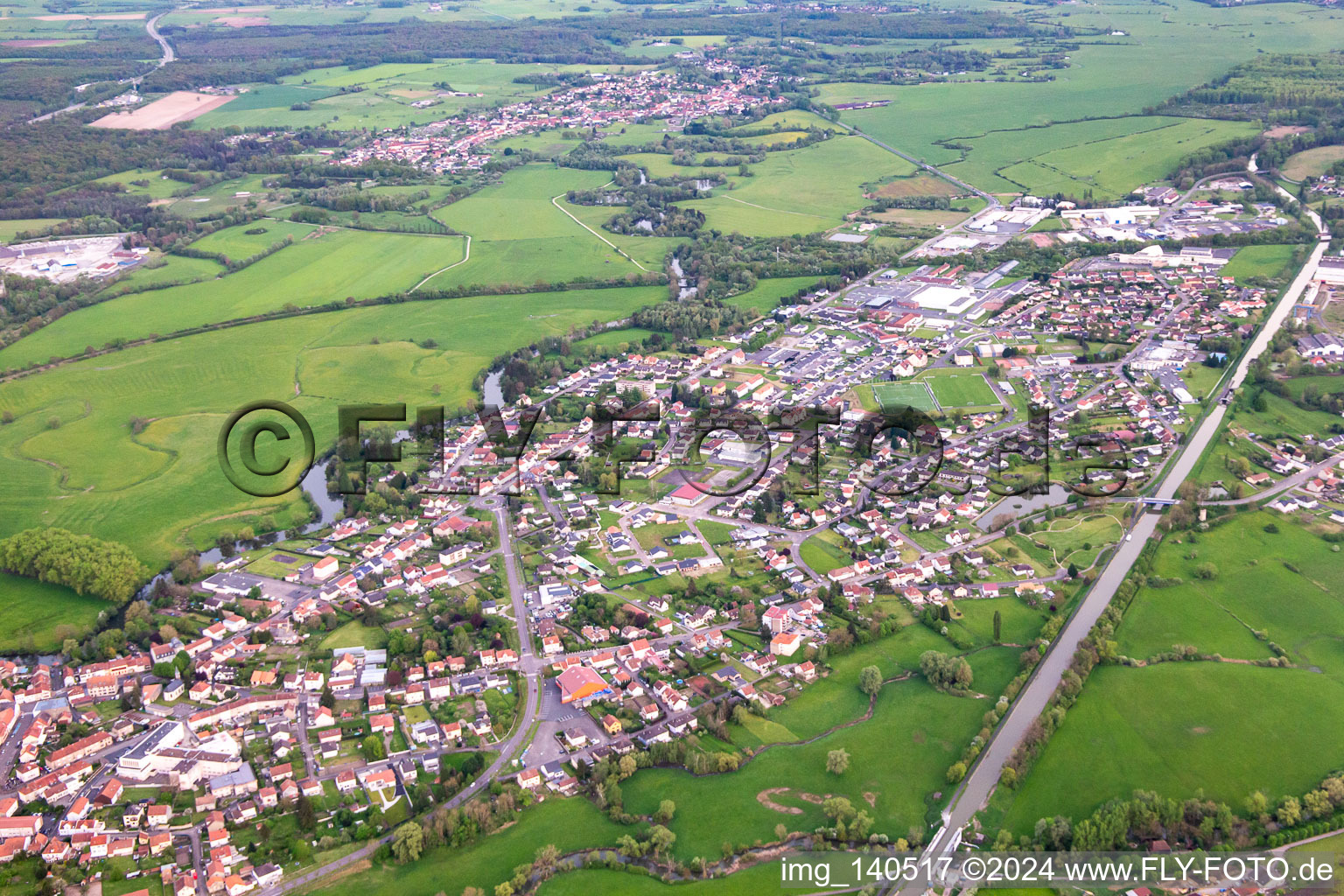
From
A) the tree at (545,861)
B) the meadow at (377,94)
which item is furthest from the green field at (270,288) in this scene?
the tree at (545,861)

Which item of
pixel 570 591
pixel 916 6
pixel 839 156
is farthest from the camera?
pixel 916 6

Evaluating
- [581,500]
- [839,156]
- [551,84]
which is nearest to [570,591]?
[581,500]

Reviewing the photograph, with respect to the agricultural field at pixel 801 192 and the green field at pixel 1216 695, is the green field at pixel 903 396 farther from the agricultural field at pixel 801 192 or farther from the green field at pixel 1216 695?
the agricultural field at pixel 801 192

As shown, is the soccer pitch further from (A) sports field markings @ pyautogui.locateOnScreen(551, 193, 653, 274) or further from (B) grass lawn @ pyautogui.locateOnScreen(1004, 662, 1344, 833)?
(A) sports field markings @ pyautogui.locateOnScreen(551, 193, 653, 274)

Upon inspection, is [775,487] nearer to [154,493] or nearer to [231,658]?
[231,658]

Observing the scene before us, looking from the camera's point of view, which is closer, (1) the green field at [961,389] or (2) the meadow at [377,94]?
(1) the green field at [961,389]

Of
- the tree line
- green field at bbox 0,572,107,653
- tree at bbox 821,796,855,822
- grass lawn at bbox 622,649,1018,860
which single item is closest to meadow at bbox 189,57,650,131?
the tree line

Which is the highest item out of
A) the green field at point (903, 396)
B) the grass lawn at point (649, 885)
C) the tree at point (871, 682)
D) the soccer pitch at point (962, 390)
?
the soccer pitch at point (962, 390)
